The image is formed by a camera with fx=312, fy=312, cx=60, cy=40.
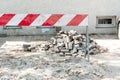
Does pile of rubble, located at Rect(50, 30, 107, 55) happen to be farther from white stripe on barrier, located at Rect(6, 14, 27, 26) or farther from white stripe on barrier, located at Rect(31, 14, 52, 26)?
white stripe on barrier, located at Rect(6, 14, 27, 26)

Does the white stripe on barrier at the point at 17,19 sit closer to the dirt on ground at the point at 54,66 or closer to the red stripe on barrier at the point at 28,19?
the red stripe on barrier at the point at 28,19

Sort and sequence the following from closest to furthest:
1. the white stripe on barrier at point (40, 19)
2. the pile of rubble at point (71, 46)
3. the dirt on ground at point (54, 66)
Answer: the dirt on ground at point (54, 66) → the white stripe on barrier at point (40, 19) → the pile of rubble at point (71, 46)

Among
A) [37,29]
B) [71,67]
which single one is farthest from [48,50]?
[37,29]

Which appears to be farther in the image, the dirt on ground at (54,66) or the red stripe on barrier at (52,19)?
the red stripe on barrier at (52,19)

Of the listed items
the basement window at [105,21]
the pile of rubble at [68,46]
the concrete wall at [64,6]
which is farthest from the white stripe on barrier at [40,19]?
the basement window at [105,21]

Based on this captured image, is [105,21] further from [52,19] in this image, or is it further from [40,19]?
[40,19]

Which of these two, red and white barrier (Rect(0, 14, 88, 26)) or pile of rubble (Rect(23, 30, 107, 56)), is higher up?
red and white barrier (Rect(0, 14, 88, 26))

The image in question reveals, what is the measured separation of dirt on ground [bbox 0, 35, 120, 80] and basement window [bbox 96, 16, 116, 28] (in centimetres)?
222

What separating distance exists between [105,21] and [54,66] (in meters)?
4.80

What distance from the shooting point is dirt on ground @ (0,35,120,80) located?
6.21 m

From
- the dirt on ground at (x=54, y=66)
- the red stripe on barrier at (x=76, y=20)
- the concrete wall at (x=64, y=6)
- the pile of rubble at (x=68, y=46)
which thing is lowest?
the dirt on ground at (x=54, y=66)

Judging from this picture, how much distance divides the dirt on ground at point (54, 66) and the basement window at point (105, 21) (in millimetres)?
2220

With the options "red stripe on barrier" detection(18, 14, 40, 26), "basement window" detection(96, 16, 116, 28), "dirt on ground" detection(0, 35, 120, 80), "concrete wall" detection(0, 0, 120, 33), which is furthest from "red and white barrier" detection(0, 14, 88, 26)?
"basement window" detection(96, 16, 116, 28)

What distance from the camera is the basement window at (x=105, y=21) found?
11055 mm
